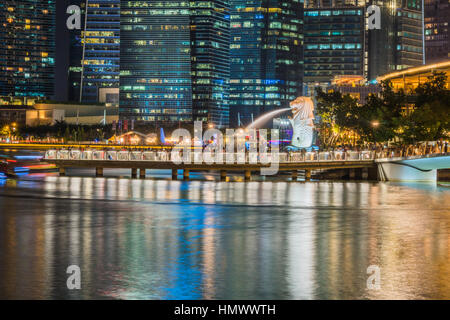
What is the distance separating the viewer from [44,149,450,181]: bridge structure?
72.8 metres

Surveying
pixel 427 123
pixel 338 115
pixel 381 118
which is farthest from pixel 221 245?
pixel 338 115

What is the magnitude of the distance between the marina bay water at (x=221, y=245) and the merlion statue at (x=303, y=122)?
35.3m

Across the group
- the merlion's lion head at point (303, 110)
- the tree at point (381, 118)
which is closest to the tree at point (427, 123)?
the tree at point (381, 118)

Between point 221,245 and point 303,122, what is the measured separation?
→ 2463 inches

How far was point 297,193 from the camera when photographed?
199 feet

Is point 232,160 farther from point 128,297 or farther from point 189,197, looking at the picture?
point 128,297

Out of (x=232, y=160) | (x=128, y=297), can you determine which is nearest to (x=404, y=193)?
(x=232, y=160)

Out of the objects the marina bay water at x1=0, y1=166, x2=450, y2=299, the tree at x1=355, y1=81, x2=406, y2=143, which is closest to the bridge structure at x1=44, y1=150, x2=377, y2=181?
the marina bay water at x1=0, y1=166, x2=450, y2=299

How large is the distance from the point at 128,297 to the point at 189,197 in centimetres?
3245

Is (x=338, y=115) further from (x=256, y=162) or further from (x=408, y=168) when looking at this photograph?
(x=256, y=162)

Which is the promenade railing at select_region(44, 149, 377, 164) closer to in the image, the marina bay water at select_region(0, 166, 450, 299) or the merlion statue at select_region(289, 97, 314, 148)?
the merlion statue at select_region(289, 97, 314, 148)

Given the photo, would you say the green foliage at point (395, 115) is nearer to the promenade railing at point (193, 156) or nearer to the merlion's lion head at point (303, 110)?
the merlion's lion head at point (303, 110)

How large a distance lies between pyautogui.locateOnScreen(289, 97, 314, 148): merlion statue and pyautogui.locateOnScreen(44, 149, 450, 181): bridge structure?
12453 millimetres

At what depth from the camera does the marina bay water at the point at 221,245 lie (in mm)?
23844
